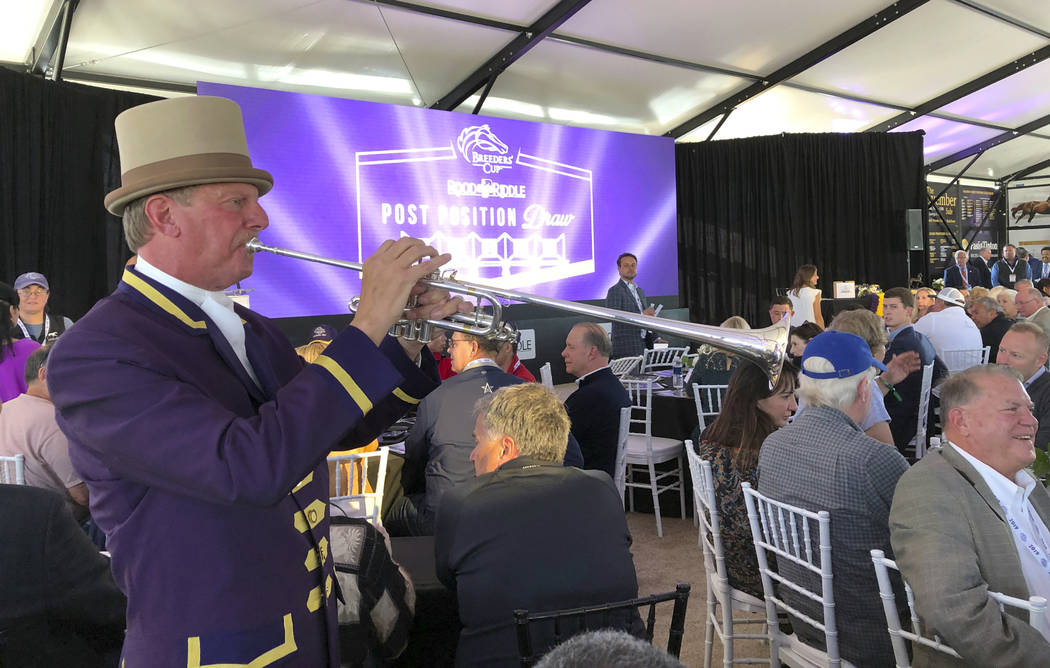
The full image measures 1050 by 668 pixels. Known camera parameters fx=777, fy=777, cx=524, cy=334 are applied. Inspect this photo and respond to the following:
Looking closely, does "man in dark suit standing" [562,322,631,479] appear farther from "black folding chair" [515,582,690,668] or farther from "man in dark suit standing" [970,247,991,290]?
"man in dark suit standing" [970,247,991,290]

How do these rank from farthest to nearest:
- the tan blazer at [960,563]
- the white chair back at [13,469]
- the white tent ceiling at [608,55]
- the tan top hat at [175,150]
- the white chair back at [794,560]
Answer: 1. the white tent ceiling at [608,55]
2. the white chair back at [13,469]
3. the white chair back at [794,560]
4. the tan blazer at [960,563]
5. the tan top hat at [175,150]

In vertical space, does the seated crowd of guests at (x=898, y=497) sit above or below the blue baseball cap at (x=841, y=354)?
below

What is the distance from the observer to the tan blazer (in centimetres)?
163

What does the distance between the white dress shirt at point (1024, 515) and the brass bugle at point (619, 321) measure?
51cm

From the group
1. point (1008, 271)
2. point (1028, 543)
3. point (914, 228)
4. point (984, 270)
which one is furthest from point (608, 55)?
point (1008, 271)

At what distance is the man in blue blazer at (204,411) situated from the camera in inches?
39.6

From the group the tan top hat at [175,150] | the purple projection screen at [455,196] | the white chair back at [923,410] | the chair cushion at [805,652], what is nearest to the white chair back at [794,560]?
the chair cushion at [805,652]

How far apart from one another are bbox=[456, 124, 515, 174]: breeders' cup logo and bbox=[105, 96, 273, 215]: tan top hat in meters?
7.08

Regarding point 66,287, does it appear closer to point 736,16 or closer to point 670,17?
point 670,17

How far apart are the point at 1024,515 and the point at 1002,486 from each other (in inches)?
3.3

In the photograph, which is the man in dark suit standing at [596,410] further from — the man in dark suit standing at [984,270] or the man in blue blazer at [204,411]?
the man in dark suit standing at [984,270]

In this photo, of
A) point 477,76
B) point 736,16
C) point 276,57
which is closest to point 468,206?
point 477,76

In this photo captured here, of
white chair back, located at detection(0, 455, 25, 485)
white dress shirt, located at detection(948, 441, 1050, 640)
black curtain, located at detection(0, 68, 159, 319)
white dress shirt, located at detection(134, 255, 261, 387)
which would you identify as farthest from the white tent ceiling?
white dress shirt, located at detection(948, 441, 1050, 640)

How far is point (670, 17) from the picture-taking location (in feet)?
26.5
